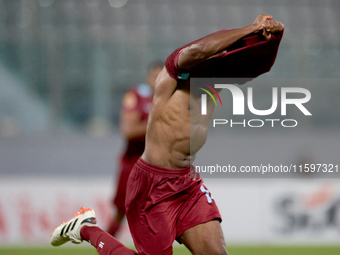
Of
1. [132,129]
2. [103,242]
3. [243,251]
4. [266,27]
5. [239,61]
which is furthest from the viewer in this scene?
[243,251]

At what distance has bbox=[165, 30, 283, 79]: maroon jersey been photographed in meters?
2.82

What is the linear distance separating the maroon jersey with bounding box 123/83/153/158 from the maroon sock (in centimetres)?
129

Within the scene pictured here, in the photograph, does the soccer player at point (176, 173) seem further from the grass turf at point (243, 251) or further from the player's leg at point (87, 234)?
the grass turf at point (243, 251)

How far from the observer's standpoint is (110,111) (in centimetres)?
748

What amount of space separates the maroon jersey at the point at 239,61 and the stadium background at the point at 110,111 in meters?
3.22

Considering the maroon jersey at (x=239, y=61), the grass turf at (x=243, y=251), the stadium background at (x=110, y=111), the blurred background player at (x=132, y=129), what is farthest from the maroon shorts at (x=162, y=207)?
the stadium background at (x=110, y=111)

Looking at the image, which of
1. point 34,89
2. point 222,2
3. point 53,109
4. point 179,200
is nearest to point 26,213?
point 53,109

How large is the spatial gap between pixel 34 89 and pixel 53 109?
0.82 meters

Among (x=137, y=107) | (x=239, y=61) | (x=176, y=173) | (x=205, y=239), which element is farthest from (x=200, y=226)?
(x=137, y=107)

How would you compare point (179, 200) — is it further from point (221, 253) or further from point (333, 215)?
point (333, 215)

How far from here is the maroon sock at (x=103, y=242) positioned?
3332 mm

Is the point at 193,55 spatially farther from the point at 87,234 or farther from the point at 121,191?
the point at 121,191

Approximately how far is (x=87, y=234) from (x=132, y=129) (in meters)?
1.39

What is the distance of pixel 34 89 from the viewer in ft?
25.3
